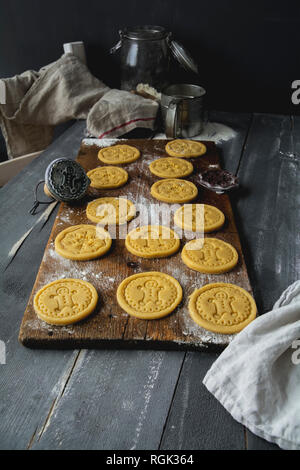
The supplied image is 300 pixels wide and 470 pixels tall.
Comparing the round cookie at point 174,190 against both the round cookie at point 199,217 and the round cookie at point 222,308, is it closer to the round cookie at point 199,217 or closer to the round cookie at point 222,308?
the round cookie at point 199,217

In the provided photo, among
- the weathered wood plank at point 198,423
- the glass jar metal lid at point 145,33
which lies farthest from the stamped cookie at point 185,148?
the weathered wood plank at point 198,423

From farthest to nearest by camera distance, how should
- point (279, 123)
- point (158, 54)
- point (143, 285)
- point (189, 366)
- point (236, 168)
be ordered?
point (279, 123)
point (158, 54)
point (236, 168)
point (143, 285)
point (189, 366)

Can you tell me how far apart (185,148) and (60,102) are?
769 millimetres

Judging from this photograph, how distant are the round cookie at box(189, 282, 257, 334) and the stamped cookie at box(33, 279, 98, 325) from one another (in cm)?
28

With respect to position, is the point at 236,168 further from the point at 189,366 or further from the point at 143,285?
the point at 189,366

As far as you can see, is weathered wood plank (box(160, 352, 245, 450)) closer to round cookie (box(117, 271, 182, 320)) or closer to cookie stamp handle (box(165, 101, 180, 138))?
round cookie (box(117, 271, 182, 320))

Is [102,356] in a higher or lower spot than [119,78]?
lower

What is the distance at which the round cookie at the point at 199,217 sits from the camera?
57.0 inches

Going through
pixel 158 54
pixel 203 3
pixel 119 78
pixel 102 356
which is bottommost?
pixel 102 356

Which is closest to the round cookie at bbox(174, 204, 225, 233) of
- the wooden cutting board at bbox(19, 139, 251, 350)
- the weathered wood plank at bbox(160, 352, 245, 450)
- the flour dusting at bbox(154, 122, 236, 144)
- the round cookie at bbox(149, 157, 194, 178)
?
the wooden cutting board at bbox(19, 139, 251, 350)

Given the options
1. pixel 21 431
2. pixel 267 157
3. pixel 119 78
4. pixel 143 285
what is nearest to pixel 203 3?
pixel 119 78

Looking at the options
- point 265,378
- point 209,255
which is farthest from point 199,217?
point 265,378

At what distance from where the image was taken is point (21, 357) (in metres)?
1.00

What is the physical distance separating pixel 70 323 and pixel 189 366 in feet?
1.06
